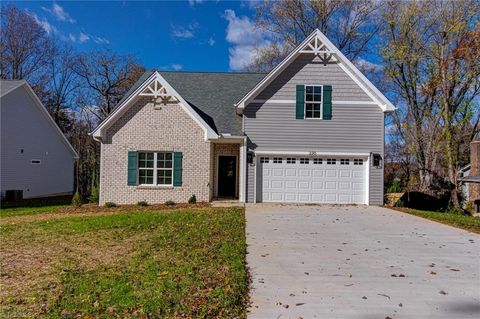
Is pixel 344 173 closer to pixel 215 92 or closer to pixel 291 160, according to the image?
pixel 291 160

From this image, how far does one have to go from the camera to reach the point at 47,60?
29766 millimetres

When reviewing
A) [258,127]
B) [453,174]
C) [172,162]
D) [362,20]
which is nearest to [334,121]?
[258,127]

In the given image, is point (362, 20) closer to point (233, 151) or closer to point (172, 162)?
point (233, 151)

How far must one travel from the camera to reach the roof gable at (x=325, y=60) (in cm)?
1441

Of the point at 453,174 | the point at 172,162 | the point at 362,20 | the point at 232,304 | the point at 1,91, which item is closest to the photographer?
the point at 232,304

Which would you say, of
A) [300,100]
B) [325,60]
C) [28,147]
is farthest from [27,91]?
[325,60]

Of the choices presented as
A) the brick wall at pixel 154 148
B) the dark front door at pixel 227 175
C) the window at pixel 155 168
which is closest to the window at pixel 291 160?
the dark front door at pixel 227 175

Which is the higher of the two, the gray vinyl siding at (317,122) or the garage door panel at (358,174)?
the gray vinyl siding at (317,122)

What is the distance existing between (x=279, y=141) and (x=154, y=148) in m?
5.52

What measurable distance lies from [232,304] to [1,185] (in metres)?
19.0

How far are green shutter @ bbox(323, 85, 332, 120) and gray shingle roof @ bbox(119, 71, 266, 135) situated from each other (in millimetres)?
3899

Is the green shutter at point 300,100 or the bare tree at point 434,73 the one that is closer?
the green shutter at point 300,100

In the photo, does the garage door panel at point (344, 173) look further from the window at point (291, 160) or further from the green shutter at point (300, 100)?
the green shutter at point (300, 100)

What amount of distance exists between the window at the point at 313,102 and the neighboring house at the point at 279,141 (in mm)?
44
